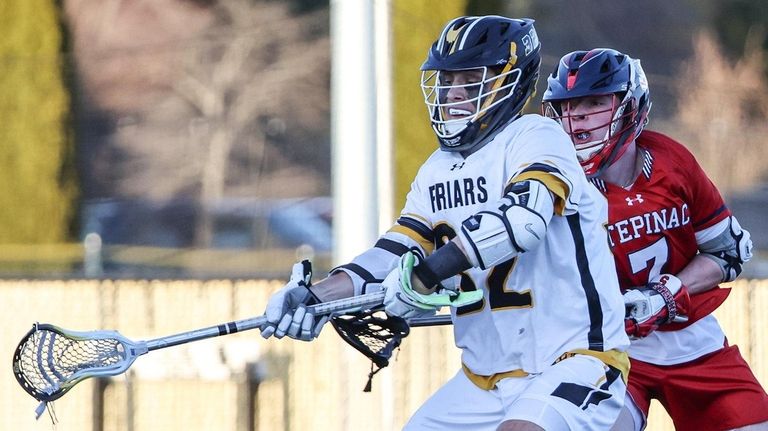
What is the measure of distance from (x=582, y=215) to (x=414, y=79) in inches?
318

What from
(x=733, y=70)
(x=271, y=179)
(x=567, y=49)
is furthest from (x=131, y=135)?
(x=733, y=70)

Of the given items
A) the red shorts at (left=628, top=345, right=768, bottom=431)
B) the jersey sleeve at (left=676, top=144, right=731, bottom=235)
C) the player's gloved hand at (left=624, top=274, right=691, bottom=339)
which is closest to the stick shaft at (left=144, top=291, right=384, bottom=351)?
the player's gloved hand at (left=624, top=274, right=691, bottom=339)

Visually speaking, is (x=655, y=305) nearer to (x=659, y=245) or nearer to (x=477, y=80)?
(x=659, y=245)

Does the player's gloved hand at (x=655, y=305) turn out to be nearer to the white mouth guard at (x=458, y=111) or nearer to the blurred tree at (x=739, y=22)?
the white mouth guard at (x=458, y=111)

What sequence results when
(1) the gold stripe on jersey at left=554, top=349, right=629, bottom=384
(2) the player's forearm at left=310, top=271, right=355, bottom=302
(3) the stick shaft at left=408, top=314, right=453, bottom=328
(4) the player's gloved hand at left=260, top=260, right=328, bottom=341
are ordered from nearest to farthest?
(1) the gold stripe on jersey at left=554, top=349, right=629, bottom=384, (4) the player's gloved hand at left=260, top=260, right=328, bottom=341, (2) the player's forearm at left=310, top=271, right=355, bottom=302, (3) the stick shaft at left=408, top=314, right=453, bottom=328

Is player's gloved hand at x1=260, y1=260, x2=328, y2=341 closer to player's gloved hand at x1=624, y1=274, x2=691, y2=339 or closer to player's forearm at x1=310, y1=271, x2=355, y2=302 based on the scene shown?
player's forearm at x1=310, y1=271, x2=355, y2=302

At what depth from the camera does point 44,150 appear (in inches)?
634

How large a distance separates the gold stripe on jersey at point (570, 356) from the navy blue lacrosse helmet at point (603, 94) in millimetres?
1101

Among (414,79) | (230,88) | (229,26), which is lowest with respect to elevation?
(414,79)

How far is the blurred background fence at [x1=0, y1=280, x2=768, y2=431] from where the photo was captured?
8227 mm

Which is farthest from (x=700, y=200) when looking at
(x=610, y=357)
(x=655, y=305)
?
(x=610, y=357)

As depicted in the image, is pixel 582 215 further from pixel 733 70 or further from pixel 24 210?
pixel 733 70

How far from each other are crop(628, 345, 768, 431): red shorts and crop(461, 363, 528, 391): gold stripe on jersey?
118cm

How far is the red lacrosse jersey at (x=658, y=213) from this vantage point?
5.30 metres
